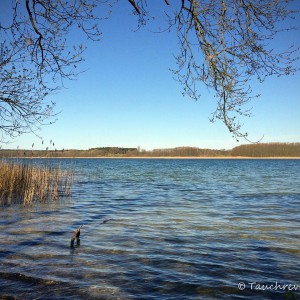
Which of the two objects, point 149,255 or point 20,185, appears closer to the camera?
point 149,255

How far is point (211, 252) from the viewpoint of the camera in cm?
723

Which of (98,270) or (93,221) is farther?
(93,221)

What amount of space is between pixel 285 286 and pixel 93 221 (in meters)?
6.92

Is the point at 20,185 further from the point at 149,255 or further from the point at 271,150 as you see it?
the point at 271,150

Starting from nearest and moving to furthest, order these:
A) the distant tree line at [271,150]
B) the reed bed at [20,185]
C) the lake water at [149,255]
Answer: the lake water at [149,255]
the reed bed at [20,185]
the distant tree line at [271,150]

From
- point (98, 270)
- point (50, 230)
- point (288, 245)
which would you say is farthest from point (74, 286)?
point (288, 245)

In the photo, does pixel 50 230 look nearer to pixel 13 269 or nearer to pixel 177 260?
pixel 13 269

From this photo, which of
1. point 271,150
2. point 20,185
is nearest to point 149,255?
point 20,185

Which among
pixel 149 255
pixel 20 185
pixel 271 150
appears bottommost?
pixel 149 255

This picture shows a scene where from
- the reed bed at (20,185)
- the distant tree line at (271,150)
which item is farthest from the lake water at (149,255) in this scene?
the distant tree line at (271,150)

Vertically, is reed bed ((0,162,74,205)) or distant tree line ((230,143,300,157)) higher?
distant tree line ((230,143,300,157))

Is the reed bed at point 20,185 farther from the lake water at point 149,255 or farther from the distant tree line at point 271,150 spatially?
the distant tree line at point 271,150

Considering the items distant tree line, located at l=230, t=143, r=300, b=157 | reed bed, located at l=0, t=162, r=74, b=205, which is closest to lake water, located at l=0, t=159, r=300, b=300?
reed bed, located at l=0, t=162, r=74, b=205

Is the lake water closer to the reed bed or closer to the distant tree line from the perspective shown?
the reed bed
